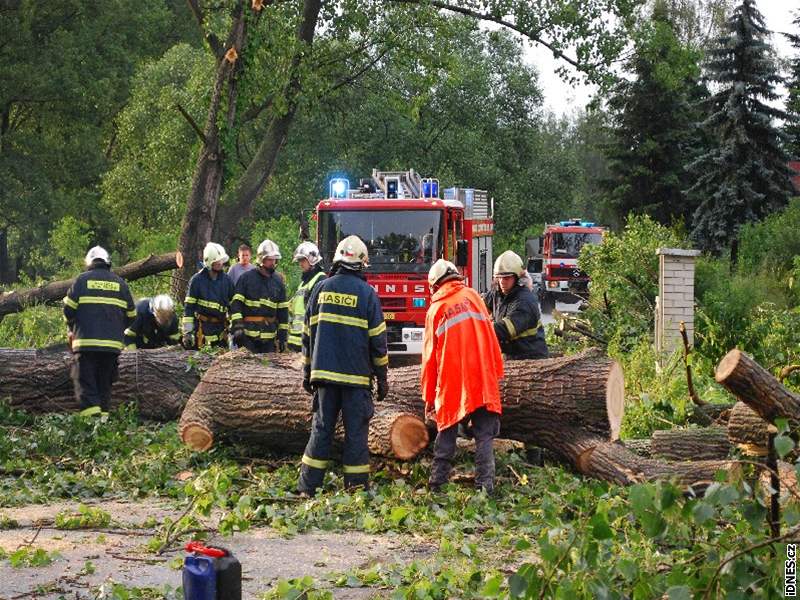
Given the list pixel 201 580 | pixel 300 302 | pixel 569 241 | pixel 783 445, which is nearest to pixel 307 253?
pixel 300 302

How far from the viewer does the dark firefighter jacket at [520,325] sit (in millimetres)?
9945

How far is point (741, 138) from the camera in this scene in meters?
35.0

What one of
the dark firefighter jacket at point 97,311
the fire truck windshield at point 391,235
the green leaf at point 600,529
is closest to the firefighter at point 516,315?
the dark firefighter jacket at point 97,311

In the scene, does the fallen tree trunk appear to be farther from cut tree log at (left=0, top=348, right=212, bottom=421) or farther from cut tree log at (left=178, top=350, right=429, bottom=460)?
cut tree log at (left=178, top=350, right=429, bottom=460)

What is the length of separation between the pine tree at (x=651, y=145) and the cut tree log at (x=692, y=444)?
34.6 m

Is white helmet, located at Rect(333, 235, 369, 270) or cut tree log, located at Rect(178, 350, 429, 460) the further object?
cut tree log, located at Rect(178, 350, 429, 460)

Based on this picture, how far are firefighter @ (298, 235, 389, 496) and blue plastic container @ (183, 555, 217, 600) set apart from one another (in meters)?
3.67

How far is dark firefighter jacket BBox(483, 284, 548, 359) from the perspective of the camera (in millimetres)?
9945

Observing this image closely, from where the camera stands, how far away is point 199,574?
16.9 ft

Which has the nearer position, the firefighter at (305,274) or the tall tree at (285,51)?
the firefighter at (305,274)

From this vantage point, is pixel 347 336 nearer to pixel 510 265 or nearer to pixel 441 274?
pixel 441 274

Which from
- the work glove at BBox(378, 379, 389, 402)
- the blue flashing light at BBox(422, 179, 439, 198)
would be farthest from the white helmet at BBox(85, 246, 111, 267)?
the blue flashing light at BBox(422, 179, 439, 198)

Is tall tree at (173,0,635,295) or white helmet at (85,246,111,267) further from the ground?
tall tree at (173,0,635,295)

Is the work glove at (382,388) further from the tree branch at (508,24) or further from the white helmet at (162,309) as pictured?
the tree branch at (508,24)
